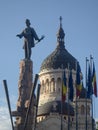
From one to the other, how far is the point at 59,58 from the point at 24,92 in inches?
2065

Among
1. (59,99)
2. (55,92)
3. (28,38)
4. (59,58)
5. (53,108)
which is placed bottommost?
(53,108)

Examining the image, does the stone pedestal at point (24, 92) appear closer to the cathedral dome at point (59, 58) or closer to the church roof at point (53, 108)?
the church roof at point (53, 108)

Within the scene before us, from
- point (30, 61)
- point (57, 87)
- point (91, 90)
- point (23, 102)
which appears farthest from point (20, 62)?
point (57, 87)

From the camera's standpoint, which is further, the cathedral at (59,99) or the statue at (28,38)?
the cathedral at (59,99)

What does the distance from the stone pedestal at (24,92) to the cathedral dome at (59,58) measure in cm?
4807

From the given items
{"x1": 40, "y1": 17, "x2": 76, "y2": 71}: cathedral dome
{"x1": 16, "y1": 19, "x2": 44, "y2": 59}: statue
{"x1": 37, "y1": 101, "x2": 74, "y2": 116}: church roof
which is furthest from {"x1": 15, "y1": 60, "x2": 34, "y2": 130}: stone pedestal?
{"x1": 40, "y1": 17, "x2": 76, "y2": 71}: cathedral dome

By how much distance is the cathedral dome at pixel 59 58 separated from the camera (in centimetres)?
9412

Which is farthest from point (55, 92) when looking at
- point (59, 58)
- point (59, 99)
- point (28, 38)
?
Result: point (28, 38)

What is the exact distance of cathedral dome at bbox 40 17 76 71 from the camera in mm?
94125

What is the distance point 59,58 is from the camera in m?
95.8

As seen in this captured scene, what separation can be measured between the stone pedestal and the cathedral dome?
158 feet

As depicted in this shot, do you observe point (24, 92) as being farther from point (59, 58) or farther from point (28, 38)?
point (59, 58)

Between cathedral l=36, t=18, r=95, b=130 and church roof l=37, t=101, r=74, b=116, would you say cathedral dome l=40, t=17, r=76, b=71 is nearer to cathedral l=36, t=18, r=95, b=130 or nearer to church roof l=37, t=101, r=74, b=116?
cathedral l=36, t=18, r=95, b=130

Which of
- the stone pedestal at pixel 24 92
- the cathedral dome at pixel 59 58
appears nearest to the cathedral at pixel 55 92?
the cathedral dome at pixel 59 58
